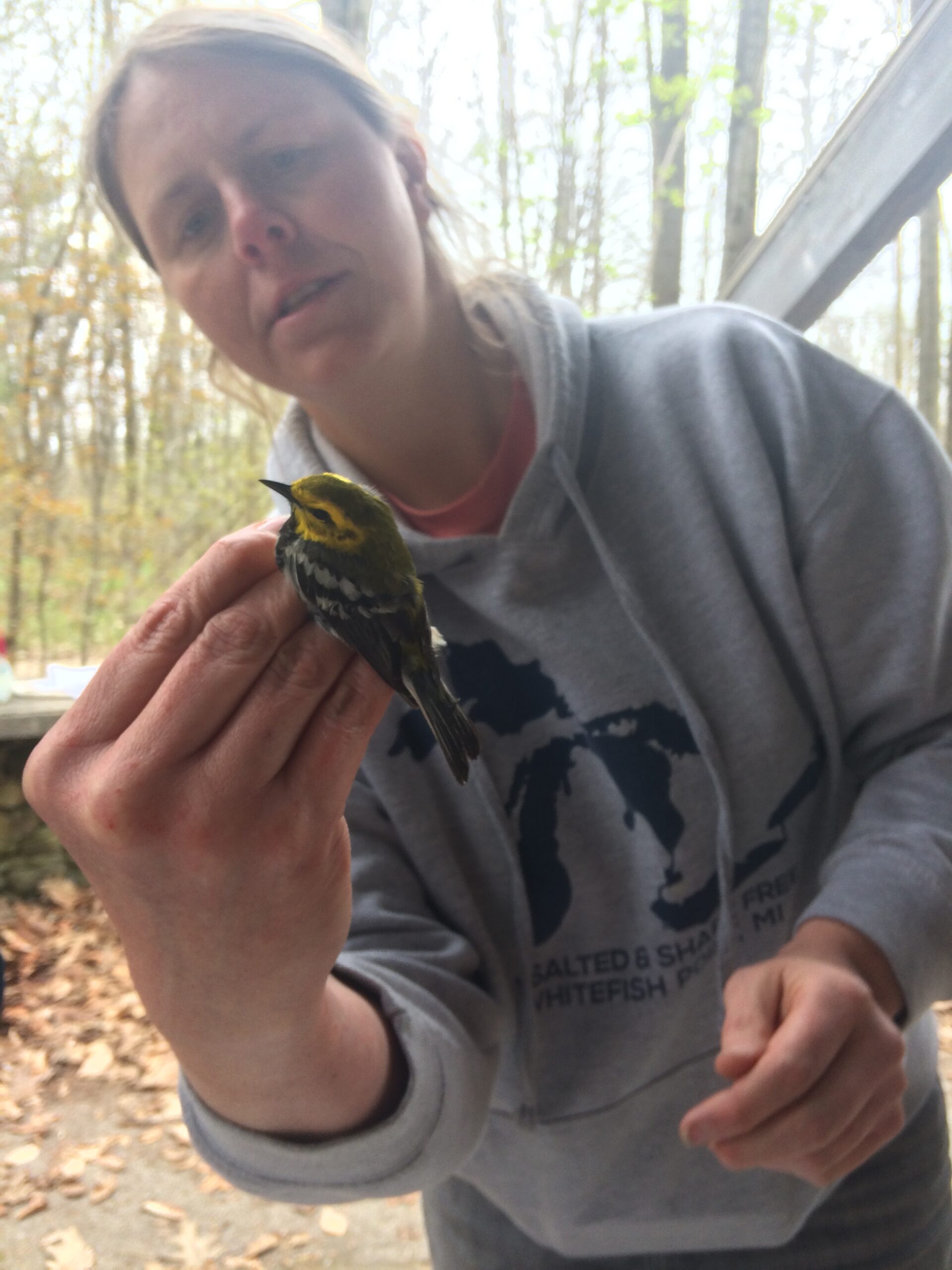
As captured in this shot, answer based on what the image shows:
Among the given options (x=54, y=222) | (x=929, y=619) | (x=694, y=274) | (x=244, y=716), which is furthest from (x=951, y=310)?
(x=54, y=222)

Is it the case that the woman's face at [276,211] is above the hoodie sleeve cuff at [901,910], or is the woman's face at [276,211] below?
above

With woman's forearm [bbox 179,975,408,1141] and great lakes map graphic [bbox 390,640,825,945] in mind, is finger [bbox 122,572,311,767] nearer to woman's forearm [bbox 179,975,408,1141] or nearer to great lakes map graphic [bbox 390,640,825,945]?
woman's forearm [bbox 179,975,408,1141]

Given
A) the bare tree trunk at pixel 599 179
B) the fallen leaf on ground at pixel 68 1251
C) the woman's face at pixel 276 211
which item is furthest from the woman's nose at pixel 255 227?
the fallen leaf on ground at pixel 68 1251

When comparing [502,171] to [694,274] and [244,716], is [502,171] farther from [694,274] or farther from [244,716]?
[244,716]

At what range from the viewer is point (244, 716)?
54 centimetres

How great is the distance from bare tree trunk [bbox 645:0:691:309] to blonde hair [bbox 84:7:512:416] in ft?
2.77

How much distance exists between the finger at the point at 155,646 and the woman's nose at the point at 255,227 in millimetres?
432

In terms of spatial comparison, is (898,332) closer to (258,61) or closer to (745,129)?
(745,129)

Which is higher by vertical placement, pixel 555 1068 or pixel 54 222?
pixel 54 222

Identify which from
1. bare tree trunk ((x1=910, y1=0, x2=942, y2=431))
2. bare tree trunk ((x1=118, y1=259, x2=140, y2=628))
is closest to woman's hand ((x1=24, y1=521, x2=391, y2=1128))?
bare tree trunk ((x1=910, y1=0, x2=942, y2=431))

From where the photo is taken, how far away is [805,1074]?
0.67 m

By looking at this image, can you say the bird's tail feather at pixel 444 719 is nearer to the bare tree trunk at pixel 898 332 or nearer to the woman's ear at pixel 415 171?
the woman's ear at pixel 415 171

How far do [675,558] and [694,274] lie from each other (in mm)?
1280

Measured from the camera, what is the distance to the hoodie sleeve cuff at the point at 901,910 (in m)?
0.78
